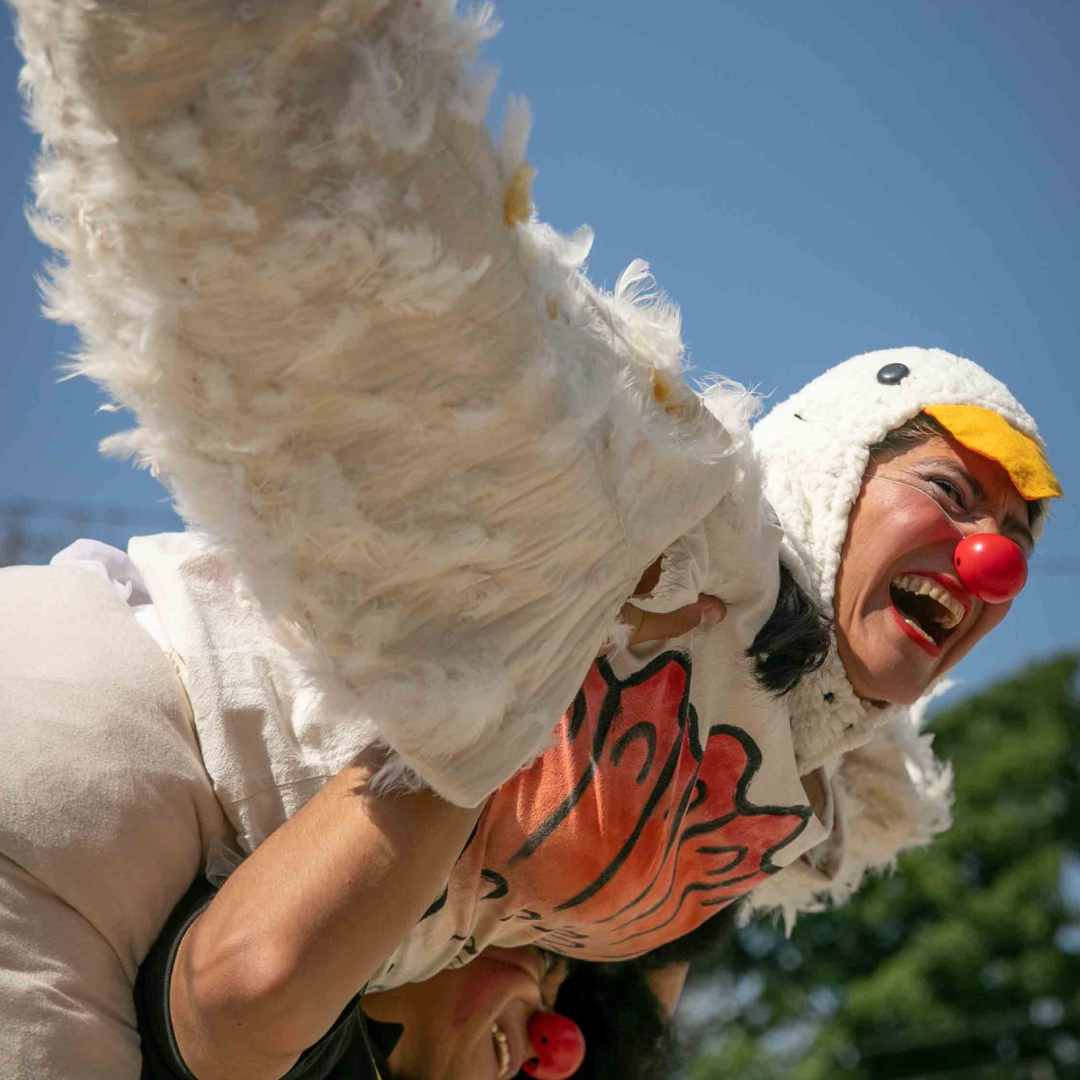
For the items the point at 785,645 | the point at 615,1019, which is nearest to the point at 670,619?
the point at 785,645

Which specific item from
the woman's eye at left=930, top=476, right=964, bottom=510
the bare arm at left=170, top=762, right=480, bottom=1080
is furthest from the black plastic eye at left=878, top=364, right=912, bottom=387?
the bare arm at left=170, top=762, right=480, bottom=1080

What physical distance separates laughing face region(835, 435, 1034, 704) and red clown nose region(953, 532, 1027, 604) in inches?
1.0

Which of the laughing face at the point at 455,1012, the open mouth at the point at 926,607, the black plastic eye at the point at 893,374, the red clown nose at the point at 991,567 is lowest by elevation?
the laughing face at the point at 455,1012

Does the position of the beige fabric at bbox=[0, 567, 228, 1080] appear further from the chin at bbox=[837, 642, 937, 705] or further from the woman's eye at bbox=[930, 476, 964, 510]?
the woman's eye at bbox=[930, 476, 964, 510]

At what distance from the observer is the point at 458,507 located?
87cm

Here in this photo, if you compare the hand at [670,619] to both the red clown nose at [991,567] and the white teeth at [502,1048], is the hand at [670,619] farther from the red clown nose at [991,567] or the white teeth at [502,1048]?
the white teeth at [502,1048]

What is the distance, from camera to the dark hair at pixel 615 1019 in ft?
5.92

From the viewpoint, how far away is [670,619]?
3.77 ft

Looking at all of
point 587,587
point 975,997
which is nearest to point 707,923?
point 587,587

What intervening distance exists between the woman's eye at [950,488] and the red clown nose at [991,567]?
0.17 feet

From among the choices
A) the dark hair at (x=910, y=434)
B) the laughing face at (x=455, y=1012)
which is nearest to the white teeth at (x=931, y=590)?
the dark hair at (x=910, y=434)

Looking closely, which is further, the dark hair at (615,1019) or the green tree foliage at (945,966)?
the green tree foliage at (945,966)

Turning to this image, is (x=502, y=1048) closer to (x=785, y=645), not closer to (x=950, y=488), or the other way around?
(x=785, y=645)

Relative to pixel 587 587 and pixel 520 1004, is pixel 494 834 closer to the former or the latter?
pixel 587 587
